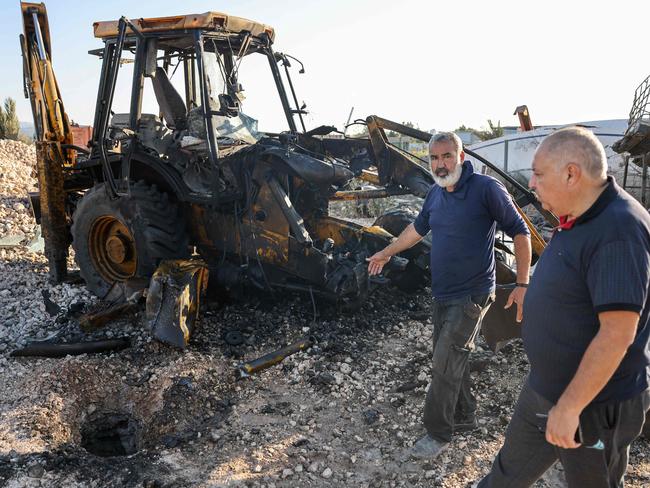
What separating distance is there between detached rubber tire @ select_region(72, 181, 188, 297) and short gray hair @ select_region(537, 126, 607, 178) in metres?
4.01

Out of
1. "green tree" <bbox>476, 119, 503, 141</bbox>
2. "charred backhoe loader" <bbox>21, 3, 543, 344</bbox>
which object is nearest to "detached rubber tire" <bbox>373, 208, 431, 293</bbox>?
"charred backhoe loader" <bbox>21, 3, 543, 344</bbox>

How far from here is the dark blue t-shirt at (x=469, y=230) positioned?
305 centimetres

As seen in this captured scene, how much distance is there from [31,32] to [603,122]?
12429mm

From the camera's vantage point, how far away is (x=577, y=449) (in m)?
1.90

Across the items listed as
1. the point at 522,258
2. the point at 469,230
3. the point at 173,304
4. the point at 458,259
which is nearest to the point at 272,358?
the point at 173,304

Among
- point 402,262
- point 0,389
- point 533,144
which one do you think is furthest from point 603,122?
point 0,389

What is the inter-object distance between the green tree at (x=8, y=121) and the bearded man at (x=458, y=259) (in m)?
19.3

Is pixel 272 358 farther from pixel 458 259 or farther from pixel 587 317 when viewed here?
pixel 587 317

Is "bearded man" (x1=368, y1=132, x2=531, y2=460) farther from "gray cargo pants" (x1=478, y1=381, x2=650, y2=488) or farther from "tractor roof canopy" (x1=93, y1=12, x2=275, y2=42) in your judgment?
"tractor roof canopy" (x1=93, y1=12, x2=275, y2=42)

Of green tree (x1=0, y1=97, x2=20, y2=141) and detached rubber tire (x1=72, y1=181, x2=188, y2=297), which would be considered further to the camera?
green tree (x1=0, y1=97, x2=20, y2=141)

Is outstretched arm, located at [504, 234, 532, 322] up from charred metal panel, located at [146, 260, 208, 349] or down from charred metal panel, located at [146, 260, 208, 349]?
up

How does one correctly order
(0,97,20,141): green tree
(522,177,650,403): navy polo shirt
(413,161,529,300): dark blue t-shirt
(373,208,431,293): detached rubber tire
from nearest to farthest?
(522,177,650,403): navy polo shirt
(413,161,529,300): dark blue t-shirt
(373,208,431,293): detached rubber tire
(0,97,20,141): green tree

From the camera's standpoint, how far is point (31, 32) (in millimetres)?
6113

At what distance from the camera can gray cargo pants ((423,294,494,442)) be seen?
311 cm
